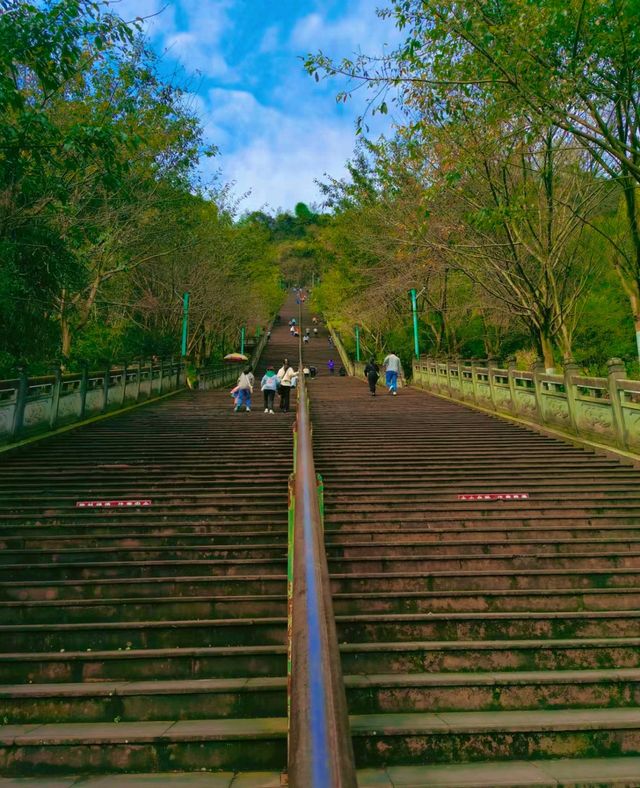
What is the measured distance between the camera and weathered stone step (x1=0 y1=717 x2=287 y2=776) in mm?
3039

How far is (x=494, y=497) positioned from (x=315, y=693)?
5.85 metres

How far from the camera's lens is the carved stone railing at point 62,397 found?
1000 centimetres

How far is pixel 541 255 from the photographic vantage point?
46.3 ft

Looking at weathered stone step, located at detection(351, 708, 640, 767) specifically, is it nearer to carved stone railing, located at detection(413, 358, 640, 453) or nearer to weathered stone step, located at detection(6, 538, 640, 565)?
weathered stone step, located at detection(6, 538, 640, 565)

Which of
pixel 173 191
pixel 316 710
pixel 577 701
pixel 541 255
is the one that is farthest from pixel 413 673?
pixel 173 191

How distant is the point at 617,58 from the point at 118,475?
10.4 m

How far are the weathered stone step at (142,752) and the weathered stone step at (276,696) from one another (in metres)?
0.32

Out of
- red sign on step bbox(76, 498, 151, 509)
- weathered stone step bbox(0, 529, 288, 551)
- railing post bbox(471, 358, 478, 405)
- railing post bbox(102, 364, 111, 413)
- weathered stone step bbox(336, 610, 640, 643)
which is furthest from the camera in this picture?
railing post bbox(471, 358, 478, 405)

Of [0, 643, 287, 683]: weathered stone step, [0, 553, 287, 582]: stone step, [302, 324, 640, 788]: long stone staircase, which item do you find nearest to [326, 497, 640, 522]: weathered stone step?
[302, 324, 640, 788]: long stone staircase

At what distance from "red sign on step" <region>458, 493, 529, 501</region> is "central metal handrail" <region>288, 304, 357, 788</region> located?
15.9ft

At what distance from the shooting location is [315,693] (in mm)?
1695

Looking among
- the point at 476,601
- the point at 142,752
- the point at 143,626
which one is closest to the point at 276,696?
the point at 142,752

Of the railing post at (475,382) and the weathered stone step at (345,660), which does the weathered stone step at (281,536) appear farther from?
the railing post at (475,382)

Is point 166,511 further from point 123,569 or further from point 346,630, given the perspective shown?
point 346,630
